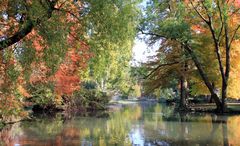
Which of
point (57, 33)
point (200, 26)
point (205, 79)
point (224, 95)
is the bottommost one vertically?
point (224, 95)

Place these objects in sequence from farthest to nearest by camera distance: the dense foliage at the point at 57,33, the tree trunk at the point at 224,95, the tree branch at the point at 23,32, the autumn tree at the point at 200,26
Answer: the tree trunk at the point at 224,95 → the autumn tree at the point at 200,26 → the dense foliage at the point at 57,33 → the tree branch at the point at 23,32

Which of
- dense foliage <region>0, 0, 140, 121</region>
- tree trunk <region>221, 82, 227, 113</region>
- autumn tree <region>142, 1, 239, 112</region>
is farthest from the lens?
tree trunk <region>221, 82, 227, 113</region>

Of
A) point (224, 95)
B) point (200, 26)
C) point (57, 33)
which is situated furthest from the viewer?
point (200, 26)

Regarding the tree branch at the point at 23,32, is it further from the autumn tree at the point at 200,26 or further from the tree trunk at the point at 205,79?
the tree trunk at the point at 205,79

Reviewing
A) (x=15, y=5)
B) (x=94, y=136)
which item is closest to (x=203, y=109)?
(x=94, y=136)

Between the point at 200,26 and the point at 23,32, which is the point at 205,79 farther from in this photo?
the point at 23,32

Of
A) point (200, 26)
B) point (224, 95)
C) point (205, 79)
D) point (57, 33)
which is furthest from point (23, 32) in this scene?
point (200, 26)

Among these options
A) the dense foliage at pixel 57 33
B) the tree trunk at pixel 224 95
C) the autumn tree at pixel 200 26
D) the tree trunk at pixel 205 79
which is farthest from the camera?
the tree trunk at pixel 205 79

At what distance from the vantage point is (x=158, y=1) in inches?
1063

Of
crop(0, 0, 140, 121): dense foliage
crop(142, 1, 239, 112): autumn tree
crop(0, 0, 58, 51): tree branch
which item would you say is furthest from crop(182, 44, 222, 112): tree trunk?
crop(0, 0, 58, 51): tree branch

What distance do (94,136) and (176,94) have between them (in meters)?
45.2

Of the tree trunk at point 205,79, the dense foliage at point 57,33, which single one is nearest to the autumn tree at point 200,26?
the tree trunk at point 205,79

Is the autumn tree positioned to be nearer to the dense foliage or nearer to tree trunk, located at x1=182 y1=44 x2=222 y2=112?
tree trunk, located at x1=182 y1=44 x2=222 y2=112

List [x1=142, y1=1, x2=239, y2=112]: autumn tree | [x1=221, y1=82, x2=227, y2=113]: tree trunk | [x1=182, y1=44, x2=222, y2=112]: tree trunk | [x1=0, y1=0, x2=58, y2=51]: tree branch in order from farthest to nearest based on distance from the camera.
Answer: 1. [x1=182, y1=44, x2=222, y2=112]: tree trunk
2. [x1=221, y1=82, x2=227, y2=113]: tree trunk
3. [x1=142, y1=1, x2=239, y2=112]: autumn tree
4. [x1=0, y1=0, x2=58, y2=51]: tree branch
